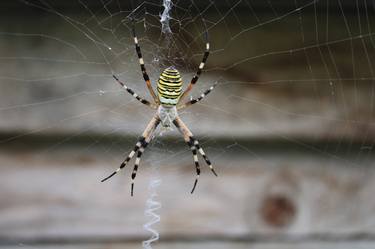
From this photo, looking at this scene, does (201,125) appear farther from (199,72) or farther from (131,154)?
(131,154)

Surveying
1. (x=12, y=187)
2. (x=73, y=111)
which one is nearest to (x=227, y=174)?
(x=73, y=111)

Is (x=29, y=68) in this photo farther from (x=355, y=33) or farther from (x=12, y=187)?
(x=355, y=33)

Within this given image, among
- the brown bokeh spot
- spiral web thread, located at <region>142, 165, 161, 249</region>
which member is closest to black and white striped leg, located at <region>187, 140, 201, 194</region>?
spiral web thread, located at <region>142, 165, 161, 249</region>

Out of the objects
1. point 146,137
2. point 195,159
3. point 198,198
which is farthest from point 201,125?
point 146,137

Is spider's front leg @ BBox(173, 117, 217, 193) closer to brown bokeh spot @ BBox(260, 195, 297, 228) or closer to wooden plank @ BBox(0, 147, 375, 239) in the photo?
wooden plank @ BBox(0, 147, 375, 239)

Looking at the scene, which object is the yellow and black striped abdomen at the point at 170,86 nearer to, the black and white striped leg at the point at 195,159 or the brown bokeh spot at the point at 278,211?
the black and white striped leg at the point at 195,159

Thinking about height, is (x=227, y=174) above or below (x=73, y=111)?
below
